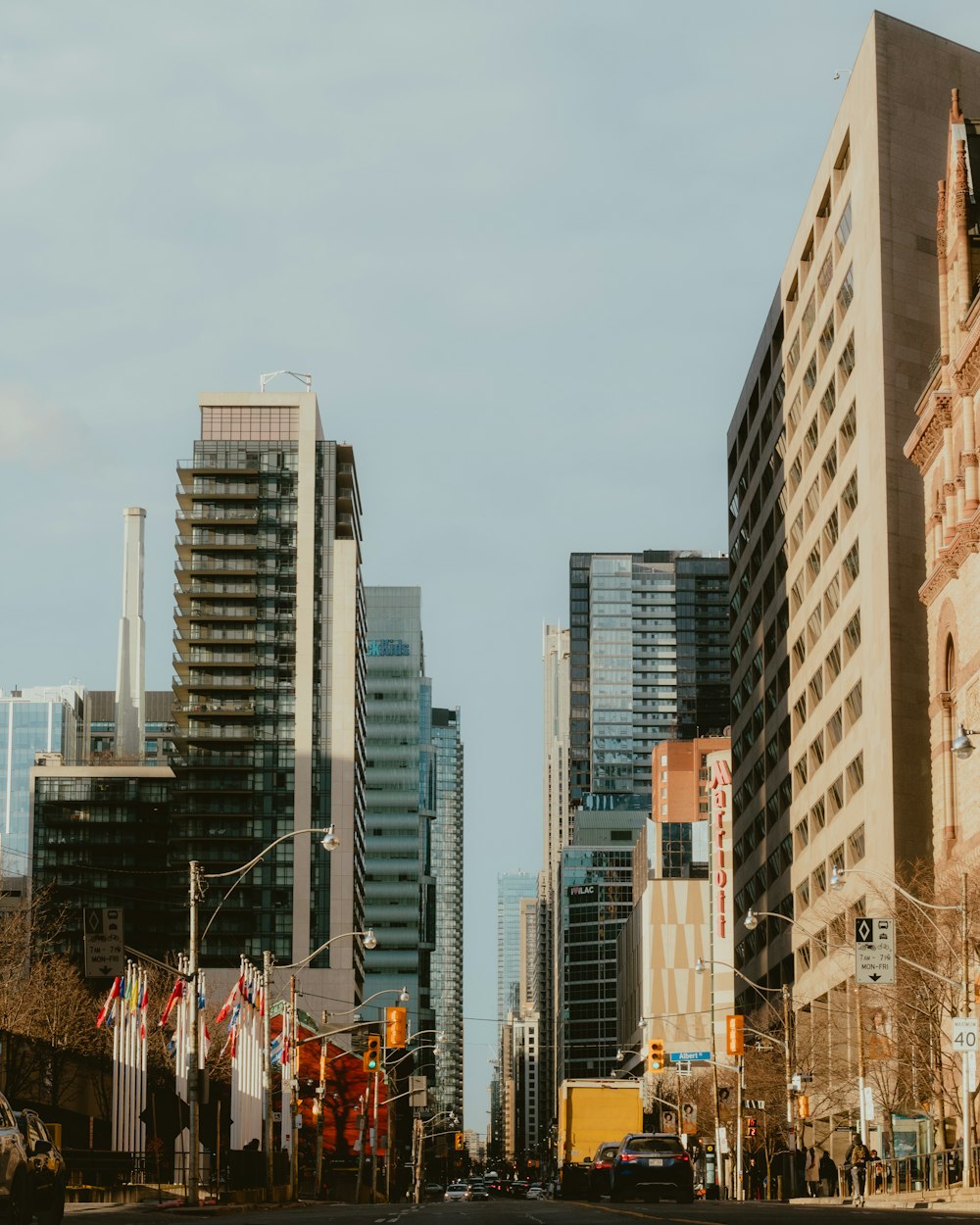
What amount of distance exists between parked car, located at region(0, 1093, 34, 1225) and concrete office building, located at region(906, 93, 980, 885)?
49.8 metres

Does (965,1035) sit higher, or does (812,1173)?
(965,1035)

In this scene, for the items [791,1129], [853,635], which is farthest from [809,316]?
[791,1129]

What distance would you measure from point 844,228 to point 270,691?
93.1m

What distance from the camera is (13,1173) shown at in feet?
66.2

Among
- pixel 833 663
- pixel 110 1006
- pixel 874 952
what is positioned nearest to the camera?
pixel 874 952

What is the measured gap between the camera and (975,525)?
226 ft

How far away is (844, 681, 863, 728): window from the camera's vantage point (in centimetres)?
9336

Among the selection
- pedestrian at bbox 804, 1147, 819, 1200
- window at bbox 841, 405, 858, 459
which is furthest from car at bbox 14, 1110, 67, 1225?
window at bbox 841, 405, 858, 459

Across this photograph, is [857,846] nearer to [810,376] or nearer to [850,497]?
[850,497]

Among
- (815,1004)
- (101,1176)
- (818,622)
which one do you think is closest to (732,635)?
(818,622)

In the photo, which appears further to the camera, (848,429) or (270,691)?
(270,691)

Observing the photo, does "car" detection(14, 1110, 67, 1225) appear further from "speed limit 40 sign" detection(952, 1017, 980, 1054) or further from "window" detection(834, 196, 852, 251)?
"window" detection(834, 196, 852, 251)

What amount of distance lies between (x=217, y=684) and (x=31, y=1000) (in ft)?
297


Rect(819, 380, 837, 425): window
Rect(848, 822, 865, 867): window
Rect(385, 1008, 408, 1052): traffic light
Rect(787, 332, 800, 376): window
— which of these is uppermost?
Rect(787, 332, 800, 376): window
